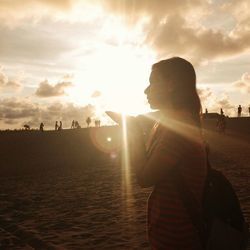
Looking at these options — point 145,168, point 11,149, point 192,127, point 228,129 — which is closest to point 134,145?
point 145,168

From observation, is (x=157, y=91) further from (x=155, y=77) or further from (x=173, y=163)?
(x=173, y=163)

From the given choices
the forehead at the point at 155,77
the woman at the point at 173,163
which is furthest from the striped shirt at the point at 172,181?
the forehead at the point at 155,77

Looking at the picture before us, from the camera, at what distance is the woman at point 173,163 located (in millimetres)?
2471

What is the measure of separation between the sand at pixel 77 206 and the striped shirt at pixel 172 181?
5.31 meters

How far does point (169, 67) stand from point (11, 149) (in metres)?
38.5

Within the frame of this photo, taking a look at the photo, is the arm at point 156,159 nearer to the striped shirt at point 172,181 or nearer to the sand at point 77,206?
the striped shirt at point 172,181

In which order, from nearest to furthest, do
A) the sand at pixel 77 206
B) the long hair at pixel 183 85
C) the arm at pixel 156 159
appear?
1. the arm at pixel 156 159
2. the long hair at pixel 183 85
3. the sand at pixel 77 206

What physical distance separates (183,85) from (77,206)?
9.84m

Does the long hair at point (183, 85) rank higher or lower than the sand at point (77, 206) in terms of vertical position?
higher

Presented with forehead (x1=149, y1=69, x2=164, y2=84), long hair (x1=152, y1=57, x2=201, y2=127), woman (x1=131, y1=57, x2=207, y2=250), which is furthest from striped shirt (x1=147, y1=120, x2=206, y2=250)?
forehead (x1=149, y1=69, x2=164, y2=84)

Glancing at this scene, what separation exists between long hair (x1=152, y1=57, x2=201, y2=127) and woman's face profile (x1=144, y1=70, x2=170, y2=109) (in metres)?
0.03

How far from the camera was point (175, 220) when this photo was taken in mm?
2496

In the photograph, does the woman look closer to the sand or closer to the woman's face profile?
the woman's face profile

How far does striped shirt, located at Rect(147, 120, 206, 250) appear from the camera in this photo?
8.08 ft
